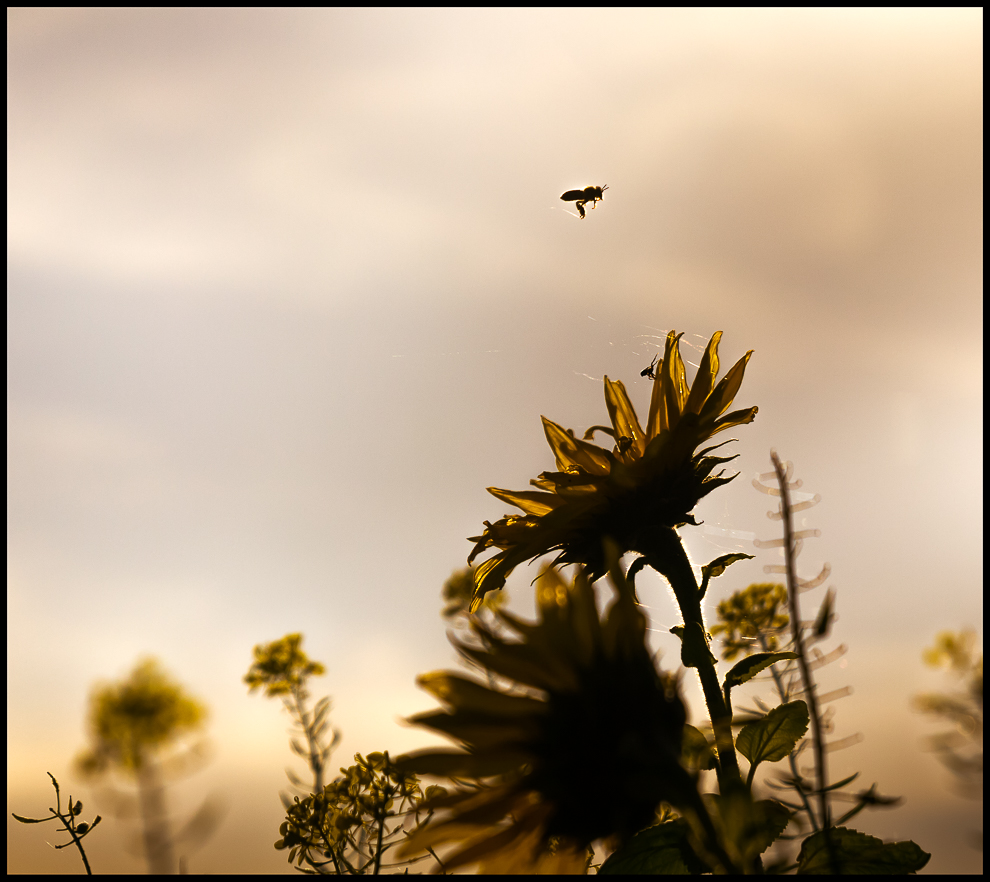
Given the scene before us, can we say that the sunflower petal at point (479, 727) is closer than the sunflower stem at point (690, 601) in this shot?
Yes

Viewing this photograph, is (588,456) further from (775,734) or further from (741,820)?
(741,820)

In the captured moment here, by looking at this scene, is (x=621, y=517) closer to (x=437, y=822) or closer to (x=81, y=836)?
(x=437, y=822)

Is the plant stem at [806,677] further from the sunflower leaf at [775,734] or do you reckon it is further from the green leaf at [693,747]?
the sunflower leaf at [775,734]

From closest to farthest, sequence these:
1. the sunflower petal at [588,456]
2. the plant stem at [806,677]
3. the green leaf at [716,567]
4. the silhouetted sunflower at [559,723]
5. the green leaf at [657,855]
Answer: the plant stem at [806,677] < the silhouetted sunflower at [559,723] < the green leaf at [657,855] < the green leaf at [716,567] < the sunflower petal at [588,456]

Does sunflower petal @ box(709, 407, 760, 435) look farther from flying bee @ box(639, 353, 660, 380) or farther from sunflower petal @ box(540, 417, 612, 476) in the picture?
flying bee @ box(639, 353, 660, 380)

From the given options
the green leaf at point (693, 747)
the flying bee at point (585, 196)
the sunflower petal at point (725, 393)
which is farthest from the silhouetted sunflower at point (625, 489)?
the flying bee at point (585, 196)

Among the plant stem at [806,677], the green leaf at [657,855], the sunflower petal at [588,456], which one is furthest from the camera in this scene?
the sunflower petal at [588,456]

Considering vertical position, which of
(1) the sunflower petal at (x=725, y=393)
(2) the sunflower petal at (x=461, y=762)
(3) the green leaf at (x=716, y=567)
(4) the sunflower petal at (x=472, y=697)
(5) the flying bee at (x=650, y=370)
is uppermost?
(5) the flying bee at (x=650, y=370)
